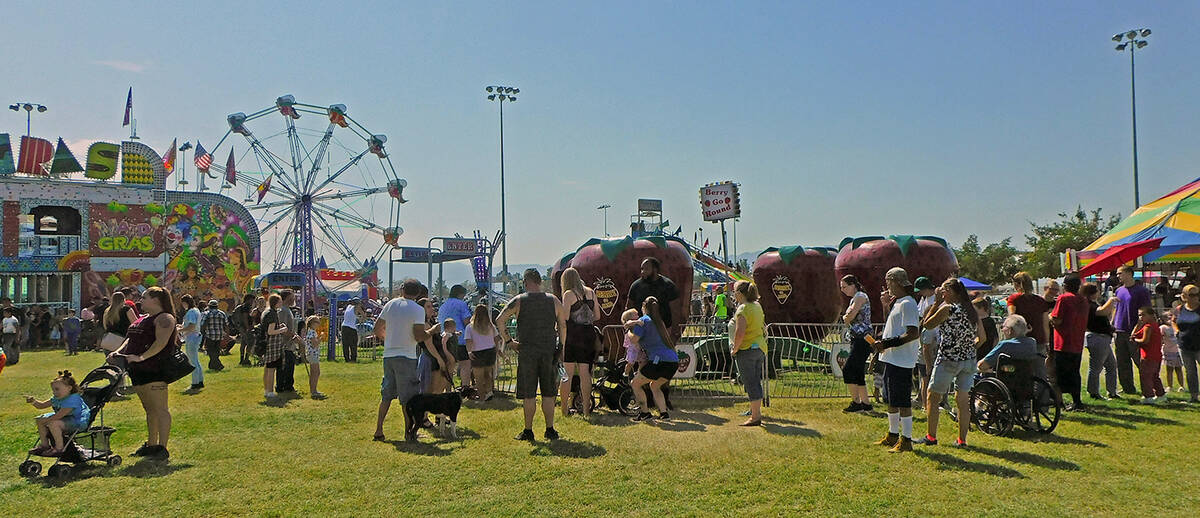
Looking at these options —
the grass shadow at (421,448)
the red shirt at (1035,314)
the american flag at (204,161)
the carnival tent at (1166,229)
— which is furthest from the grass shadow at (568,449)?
the american flag at (204,161)

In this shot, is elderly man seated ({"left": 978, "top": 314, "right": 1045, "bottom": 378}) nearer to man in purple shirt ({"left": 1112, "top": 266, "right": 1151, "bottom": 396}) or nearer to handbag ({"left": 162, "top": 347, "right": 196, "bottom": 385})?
man in purple shirt ({"left": 1112, "top": 266, "right": 1151, "bottom": 396})

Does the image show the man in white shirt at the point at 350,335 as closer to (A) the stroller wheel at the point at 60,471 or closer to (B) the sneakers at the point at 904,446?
(A) the stroller wheel at the point at 60,471

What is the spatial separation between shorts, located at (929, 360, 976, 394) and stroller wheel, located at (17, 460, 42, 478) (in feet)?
22.9

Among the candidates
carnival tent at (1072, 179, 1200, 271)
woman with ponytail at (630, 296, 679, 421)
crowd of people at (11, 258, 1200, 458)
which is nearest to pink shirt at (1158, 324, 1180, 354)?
crowd of people at (11, 258, 1200, 458)

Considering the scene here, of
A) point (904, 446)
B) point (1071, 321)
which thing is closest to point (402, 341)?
point (904, 446)

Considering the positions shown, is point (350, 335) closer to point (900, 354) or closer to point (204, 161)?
point (900, 354)

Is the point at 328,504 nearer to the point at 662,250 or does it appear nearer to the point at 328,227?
the point at 662,250

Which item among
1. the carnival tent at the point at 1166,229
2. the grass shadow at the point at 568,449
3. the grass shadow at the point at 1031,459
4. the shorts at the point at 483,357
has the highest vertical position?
the carnival tent at the point at 1166,229

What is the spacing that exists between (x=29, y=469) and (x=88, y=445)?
0.40 meters

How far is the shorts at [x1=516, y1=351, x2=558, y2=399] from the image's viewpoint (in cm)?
684

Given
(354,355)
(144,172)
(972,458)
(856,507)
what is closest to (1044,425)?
(972,458)

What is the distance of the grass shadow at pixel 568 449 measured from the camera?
247 inches

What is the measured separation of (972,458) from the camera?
5.94 meters

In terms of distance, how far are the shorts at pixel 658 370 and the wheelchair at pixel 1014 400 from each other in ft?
→ 9.25
